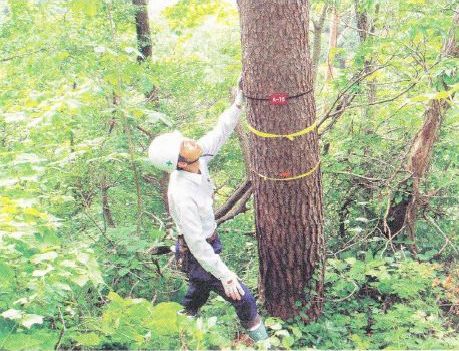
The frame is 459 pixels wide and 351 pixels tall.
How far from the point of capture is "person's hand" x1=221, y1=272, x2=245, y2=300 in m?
3.41

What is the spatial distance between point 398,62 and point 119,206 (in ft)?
12.8

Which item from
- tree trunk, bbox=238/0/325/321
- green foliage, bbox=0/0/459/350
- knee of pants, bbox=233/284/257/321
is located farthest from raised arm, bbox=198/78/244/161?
knee of pants, bbox=233/284/257/321

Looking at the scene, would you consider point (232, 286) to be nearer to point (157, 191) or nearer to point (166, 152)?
point (166, 152)

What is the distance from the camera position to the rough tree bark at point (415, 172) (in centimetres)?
430

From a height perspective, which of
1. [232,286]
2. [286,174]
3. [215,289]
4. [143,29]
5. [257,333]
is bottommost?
[257,333]

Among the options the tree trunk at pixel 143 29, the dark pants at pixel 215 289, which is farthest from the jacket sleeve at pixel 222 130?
the tree trunk at pixel 143 29

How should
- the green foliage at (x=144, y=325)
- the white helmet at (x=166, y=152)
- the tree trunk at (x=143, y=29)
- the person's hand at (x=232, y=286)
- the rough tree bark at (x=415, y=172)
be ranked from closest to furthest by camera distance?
the green foliage at (x=144, y=325), the white helmet at (x=166, y=152), the person's hand at (x=232, y=286), the rough tree bark at (x=415, y=172), the tree trunk at (x=143, y=29)

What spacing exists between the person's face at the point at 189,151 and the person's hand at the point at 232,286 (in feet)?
3.11

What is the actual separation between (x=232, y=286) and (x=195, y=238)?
1.66 feet

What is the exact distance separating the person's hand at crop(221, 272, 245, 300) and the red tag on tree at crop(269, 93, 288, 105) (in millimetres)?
1398

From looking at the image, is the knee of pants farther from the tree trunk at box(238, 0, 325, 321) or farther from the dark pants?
the tree trunk at box(238, 0, 325, 321)

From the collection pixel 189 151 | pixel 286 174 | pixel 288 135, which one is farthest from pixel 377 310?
pixel 189 151

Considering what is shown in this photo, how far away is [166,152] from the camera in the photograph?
10.8 ft

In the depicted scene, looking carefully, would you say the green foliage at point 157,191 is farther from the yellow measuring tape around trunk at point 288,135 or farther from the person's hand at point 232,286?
the yellow measuring tape around trunk at point 288,135
